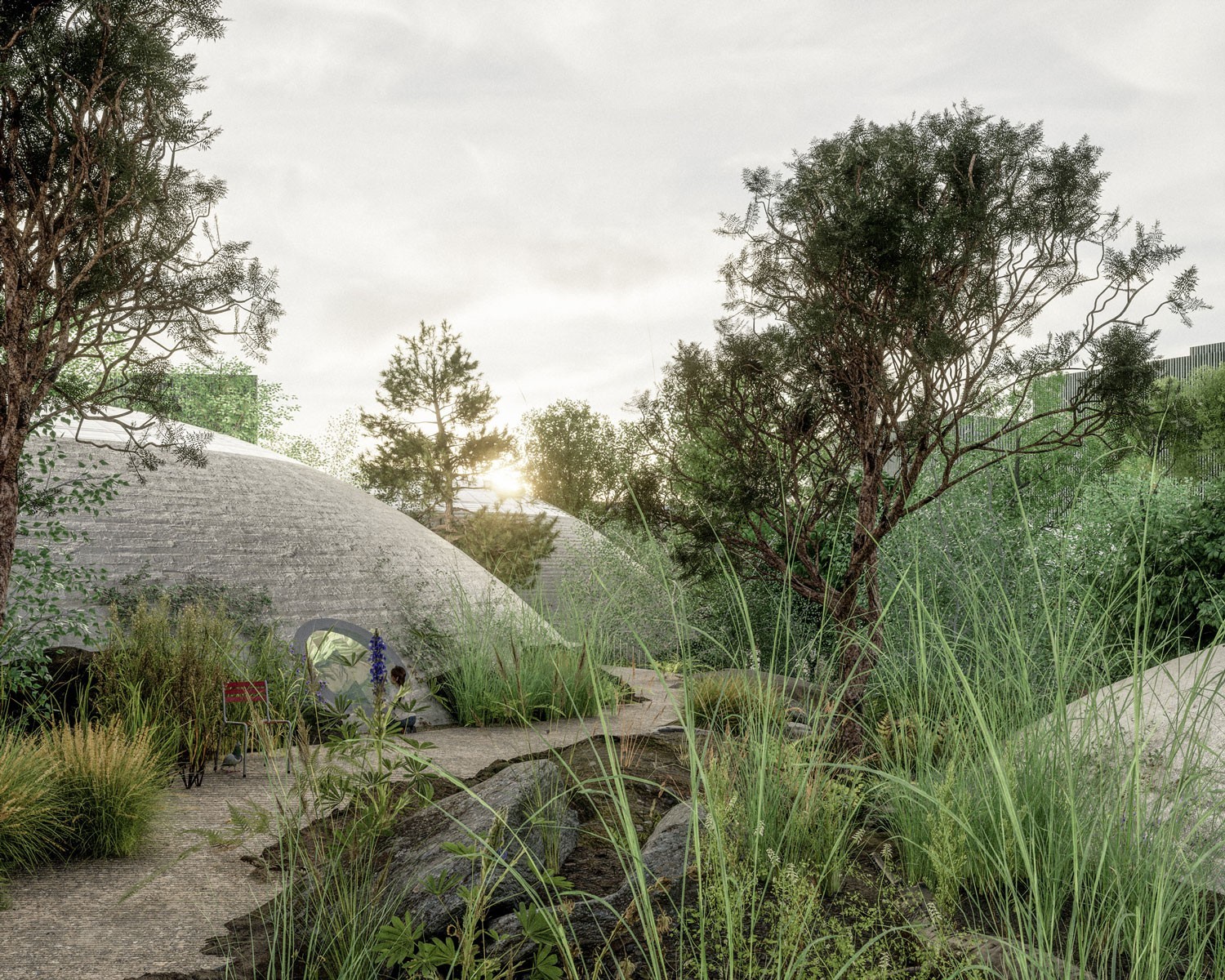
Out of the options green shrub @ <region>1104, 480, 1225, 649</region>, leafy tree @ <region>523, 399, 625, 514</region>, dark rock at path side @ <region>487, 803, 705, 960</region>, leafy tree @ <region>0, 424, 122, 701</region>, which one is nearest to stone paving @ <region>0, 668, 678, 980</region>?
dark rock at path side @ <region>487, 803, 705, 960</region>

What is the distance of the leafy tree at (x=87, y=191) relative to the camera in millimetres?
4461

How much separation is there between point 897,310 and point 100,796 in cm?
439

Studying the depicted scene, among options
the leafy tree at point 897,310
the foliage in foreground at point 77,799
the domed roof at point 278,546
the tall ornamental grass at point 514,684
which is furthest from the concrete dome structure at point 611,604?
the foliage in foreground at point 77,799

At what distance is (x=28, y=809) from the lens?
3.76 meters

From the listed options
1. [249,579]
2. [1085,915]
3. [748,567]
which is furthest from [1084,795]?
[249,579]

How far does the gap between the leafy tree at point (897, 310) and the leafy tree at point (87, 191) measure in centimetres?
285

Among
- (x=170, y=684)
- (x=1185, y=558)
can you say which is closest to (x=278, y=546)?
(x=170, y=684)

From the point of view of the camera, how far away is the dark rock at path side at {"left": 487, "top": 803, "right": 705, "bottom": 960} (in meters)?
2.77

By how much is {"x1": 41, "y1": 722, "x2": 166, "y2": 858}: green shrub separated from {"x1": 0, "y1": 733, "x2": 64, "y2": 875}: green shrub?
0.04m

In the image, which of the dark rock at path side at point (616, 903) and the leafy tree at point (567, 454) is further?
the leafy tree at point (567, 454)

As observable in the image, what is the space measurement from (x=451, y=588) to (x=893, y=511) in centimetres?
527

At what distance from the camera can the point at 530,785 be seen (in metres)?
3.70

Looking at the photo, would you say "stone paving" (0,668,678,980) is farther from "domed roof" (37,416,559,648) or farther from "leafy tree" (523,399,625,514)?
"leafy tree" (523,399,625,514)

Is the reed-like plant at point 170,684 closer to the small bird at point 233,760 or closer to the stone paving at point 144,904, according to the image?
the small bird at point 233,760
